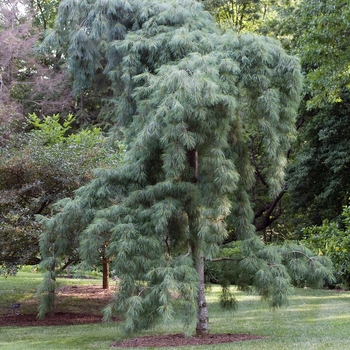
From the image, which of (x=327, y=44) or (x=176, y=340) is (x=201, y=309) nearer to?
(x=176, y=340)

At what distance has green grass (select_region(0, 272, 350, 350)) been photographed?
27.1ft

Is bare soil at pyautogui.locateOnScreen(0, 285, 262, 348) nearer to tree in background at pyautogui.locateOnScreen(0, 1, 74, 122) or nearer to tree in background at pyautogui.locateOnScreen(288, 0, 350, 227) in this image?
tree in background at pyautogui.locateOnScreen(288, 0, 350, 227)

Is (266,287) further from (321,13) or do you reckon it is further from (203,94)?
(321,13)

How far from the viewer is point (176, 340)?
886 centimetres

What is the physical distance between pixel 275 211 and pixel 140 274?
22.5 m

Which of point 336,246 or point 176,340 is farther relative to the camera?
point 336,246

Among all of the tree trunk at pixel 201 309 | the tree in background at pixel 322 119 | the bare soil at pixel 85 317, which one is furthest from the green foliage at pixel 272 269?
the tree in background at pixel 322 119

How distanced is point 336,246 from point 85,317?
24.2ft

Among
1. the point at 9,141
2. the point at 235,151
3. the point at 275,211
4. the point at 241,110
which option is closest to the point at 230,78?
the point at 241,110

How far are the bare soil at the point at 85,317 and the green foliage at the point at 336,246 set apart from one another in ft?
20.9

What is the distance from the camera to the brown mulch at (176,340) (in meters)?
8.52

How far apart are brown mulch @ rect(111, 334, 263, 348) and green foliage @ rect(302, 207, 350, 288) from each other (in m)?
6.86

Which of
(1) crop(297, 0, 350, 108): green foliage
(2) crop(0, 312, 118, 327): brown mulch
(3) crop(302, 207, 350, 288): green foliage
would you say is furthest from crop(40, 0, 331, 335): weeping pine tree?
(3) crop(302, 207, 350, 288): green foliage

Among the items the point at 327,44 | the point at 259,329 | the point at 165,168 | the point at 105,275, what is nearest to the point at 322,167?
the point at 327,44
